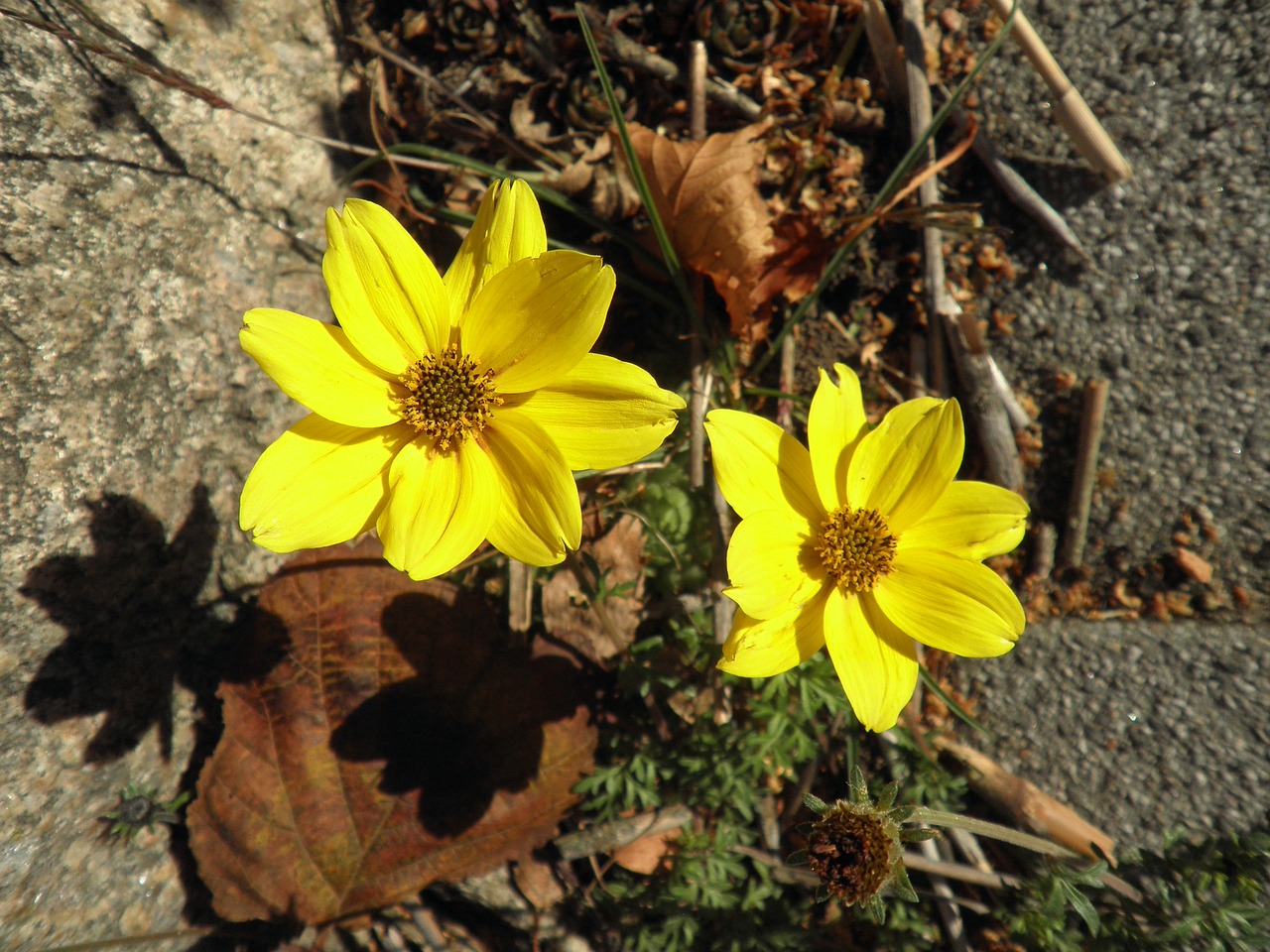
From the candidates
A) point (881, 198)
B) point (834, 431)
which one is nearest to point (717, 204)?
point (881, 198)

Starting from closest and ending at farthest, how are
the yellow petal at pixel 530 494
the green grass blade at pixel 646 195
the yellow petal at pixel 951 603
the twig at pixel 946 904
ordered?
the yellow petal at pixel 530 494 < the yellow petal at pixel 951 603 < the green grass blade at pixel 646 195 < the twig at pixel 946 904

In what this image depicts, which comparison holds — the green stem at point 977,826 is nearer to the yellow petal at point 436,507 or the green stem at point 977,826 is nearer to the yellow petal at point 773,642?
the yellow petal at point 773,642

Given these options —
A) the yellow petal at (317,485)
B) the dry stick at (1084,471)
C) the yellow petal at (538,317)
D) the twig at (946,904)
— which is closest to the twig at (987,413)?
the dry stick at (1084,471)

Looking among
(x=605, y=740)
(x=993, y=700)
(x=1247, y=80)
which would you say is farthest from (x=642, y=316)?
(x=1247, y=80)

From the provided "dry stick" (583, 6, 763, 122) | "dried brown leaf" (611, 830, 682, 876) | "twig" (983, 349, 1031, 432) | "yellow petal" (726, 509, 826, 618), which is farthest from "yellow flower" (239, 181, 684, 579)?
"twig" (983, 349, 1031, 432)

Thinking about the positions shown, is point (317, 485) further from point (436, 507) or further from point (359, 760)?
point (359, 760)

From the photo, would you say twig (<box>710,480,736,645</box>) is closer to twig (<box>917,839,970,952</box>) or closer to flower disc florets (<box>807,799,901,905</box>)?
flower disc florets (<box>807,799,901,905</box>)

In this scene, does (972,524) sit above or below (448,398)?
below
